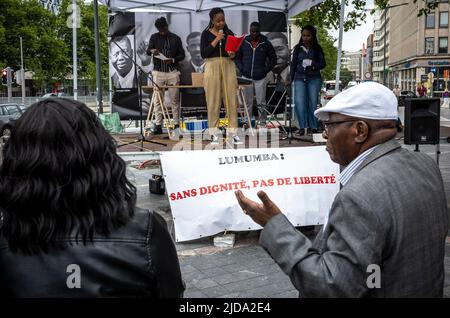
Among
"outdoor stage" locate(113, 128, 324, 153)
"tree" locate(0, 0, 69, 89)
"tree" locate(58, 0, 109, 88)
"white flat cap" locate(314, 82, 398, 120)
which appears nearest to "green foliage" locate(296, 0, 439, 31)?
"outdoor stage" locate(113, 128, 324, 153)

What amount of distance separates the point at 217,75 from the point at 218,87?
0.20 meters

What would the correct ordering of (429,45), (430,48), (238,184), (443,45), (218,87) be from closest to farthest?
(238,184) → (218,87) → (443,45) → (430,48) → (429,45)

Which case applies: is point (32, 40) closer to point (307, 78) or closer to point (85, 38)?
point (85, 38)

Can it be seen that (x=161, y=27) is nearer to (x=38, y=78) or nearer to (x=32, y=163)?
(x=32, y=163)

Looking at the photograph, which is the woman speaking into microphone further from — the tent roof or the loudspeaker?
the tent roof

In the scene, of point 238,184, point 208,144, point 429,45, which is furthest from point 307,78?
point 429,45

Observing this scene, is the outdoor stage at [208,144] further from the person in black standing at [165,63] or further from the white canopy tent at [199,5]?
the white canopy tent at [199,5]

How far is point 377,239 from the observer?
1.83 meters

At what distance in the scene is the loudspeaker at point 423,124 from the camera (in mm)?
7883

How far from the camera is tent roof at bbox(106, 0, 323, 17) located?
39.9 feet

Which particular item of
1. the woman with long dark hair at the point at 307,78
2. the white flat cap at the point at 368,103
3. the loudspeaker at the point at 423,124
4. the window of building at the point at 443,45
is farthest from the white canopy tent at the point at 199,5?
the window of building at the point at 443,45

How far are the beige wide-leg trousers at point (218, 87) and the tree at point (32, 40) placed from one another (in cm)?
3695

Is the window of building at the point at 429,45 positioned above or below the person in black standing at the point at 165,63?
above

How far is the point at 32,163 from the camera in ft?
5.24
